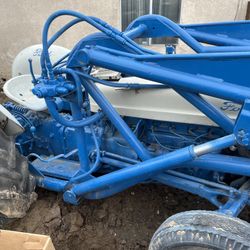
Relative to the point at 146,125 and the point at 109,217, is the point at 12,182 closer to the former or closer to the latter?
the point at 109,217

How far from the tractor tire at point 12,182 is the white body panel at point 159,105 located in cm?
56

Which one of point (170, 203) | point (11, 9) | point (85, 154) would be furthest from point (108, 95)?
point (11, 9)

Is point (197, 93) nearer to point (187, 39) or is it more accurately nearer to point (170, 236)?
point (187, 39)

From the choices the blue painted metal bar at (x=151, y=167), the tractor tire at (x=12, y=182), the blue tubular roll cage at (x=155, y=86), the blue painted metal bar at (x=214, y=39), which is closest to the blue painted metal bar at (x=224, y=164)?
the blue tubular roll cage at (x=155, y=86)

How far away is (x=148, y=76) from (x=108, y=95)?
0.56 meters

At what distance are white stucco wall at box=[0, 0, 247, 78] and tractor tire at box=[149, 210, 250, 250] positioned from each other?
4253 millimetres

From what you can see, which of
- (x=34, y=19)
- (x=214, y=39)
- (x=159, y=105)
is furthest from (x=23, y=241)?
(x=34, y=19)

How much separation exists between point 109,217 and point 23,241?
762 millimetres

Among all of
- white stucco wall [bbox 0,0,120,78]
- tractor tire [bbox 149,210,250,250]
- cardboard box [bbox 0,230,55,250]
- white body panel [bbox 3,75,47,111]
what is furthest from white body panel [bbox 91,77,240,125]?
white stucco wall [bbox 0,0,120,78]

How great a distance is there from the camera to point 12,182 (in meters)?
2.04

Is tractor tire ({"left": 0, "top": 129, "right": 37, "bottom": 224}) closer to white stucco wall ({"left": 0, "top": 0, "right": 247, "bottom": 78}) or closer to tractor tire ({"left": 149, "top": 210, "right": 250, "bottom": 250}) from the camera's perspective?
tractor tire ({"left": 149, "top": 210, "right": 250, "bottom": 250})

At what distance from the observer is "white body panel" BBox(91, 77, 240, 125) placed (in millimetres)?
1923

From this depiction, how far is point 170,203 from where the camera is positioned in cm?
251

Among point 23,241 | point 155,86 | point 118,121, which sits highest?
point 155,86
